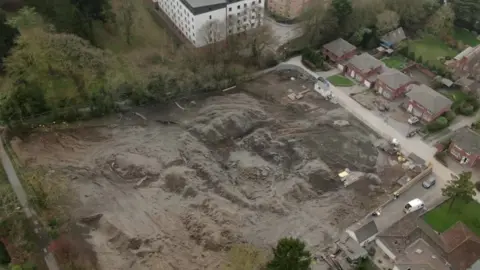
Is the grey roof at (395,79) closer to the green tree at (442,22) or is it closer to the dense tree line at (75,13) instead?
the green tree at (442,22)

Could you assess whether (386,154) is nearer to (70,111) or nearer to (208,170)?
(208,170)

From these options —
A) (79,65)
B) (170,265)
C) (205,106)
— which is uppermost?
(79,65)

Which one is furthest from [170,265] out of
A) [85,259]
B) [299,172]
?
[299,172]

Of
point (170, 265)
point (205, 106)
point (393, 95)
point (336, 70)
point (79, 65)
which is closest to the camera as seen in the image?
point (170, 265)

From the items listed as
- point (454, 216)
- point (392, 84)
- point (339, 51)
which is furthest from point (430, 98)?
point (454, 216)

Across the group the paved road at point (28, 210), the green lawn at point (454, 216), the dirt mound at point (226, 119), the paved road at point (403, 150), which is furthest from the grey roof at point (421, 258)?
the paved road at point (28, 210)

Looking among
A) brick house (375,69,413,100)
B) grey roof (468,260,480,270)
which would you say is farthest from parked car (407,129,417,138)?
grey roof (468,260,480,270)

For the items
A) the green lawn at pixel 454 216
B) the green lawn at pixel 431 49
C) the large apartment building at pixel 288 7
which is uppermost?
the large apartment building at pixel 288 7
